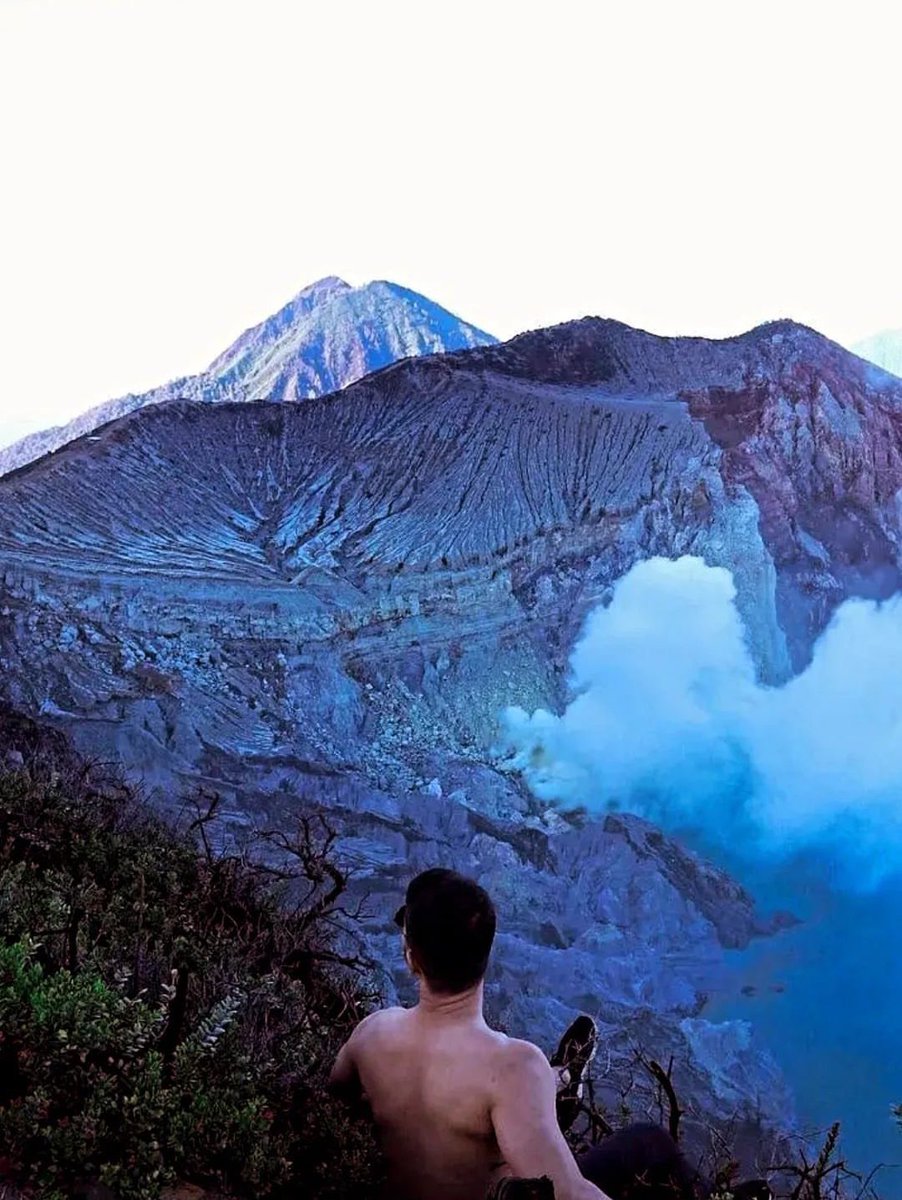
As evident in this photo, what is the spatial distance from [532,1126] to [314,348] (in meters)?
58.5

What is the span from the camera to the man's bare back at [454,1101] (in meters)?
2.91

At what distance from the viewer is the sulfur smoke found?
18984 mm

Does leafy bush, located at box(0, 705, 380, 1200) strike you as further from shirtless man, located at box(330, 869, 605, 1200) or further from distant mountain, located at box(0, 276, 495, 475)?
distant mountain, located at box(0, 276, 495, 475)

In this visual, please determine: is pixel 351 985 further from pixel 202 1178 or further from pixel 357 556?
pixel 357 556

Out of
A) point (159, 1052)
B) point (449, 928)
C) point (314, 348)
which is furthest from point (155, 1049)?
point (314, 348)

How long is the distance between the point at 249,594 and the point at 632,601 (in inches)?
299

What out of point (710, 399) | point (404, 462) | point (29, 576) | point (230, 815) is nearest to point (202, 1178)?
point (230, 815)

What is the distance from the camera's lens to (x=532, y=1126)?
291 cm

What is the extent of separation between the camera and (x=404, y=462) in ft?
82.2

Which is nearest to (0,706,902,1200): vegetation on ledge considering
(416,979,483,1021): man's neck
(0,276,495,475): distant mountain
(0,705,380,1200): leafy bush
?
(0,705,380,1200): leafy bush

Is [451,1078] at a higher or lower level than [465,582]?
lower

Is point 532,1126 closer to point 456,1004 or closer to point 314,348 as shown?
point 456,1004

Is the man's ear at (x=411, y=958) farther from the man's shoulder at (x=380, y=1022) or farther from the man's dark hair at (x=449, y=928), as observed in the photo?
the man's shoulder at (x=380, y=1022)

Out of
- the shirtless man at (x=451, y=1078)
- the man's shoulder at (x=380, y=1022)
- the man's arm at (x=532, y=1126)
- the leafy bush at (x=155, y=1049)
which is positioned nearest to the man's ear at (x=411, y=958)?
the shirtless man at (x=451, y=1078)
